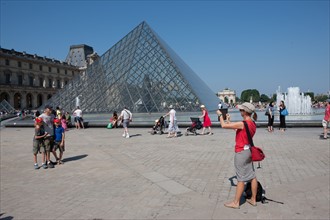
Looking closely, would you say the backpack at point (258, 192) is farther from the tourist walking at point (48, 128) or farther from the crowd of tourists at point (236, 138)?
the tourist walking at point (48, 128)

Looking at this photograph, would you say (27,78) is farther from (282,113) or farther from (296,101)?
(282,113)

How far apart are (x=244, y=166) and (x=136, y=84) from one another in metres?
20.7

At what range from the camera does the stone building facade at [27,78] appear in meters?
57.1

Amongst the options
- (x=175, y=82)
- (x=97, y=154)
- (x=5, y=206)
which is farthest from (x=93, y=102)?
(x=5, y=206)

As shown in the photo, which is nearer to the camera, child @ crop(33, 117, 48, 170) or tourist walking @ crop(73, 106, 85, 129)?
child @ crop(33, 117, 48, 170)

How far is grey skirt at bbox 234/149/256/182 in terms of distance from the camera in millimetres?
3387

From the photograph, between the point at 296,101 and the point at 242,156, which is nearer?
the point at 242,156

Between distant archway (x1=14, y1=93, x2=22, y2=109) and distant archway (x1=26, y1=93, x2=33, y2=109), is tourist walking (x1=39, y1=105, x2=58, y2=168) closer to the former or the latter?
distant archway (x1=14, y1=93, x2=22, y2=109)

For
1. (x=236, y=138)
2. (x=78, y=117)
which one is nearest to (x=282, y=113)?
(x=236, y=138)

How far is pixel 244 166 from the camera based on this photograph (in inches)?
134

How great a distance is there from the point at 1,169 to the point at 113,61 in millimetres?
20051

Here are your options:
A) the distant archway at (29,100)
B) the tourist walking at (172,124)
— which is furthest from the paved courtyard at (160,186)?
the distant archway at (29,100)

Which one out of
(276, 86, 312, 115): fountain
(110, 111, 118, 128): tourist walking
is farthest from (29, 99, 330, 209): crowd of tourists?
(276, 86, 312, 115): fountain

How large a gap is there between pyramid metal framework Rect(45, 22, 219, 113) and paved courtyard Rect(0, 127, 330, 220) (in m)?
15.4
